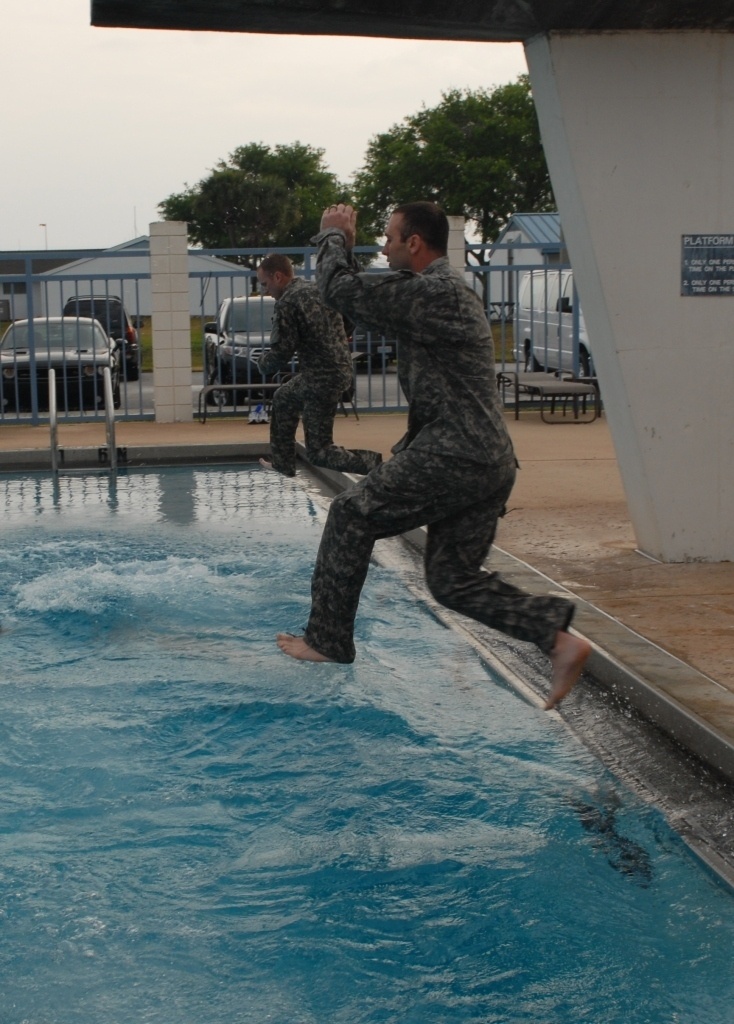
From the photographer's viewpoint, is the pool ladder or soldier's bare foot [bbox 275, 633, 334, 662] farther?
the pool ladder

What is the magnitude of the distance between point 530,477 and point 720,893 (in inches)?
333

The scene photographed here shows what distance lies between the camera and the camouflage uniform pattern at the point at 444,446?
Result: 481cm

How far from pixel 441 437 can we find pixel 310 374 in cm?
394

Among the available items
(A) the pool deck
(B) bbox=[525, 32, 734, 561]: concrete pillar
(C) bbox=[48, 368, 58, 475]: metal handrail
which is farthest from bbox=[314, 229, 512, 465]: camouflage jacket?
(C) bbox=[48, 368, 58, 475]: metal handrail

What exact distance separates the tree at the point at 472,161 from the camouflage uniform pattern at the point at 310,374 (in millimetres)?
63319

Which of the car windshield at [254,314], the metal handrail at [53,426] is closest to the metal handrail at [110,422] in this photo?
the metal handrail at [53,426]

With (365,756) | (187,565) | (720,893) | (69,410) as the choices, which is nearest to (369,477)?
(365,756)

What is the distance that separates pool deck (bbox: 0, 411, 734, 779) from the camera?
505cm

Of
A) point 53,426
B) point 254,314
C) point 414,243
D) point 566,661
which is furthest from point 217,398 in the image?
point 566,661

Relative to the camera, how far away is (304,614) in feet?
24.1

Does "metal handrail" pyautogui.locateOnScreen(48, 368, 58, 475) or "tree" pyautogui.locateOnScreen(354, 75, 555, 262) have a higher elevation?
"tree" pyautogui.locateOnScreen(354, 75, 555, 262)

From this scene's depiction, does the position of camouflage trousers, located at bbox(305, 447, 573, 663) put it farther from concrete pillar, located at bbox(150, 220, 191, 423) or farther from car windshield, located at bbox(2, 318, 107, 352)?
car windshield, located at bbox(2, 318, 107, 352)

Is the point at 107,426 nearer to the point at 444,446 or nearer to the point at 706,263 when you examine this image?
the point at 706,263

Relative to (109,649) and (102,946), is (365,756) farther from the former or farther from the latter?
(109,649)
